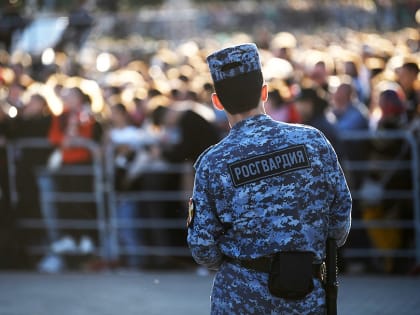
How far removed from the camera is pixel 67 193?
452 inches

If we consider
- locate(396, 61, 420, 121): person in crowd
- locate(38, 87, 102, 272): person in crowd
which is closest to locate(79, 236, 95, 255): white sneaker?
locate(38, 87, 102, 272): person in crowd

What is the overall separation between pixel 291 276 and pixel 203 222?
0.46 metres

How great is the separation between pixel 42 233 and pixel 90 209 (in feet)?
2.49

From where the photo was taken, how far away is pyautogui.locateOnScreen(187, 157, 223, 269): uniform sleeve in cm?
451

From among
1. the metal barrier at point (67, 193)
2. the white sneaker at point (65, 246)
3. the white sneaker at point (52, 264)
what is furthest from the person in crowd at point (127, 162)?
the white sneaker at point (52, 264)

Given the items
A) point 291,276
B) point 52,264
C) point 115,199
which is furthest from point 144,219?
point 291,276

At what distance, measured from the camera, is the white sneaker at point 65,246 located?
454 inches

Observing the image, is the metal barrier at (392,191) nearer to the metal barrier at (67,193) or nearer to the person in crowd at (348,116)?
the person in crowd at (348,116)

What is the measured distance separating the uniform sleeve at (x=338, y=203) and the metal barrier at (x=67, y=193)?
6803 mm

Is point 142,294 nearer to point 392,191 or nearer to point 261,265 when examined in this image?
point 392,191

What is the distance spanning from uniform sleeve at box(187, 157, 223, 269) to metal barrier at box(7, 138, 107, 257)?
22.2 ft

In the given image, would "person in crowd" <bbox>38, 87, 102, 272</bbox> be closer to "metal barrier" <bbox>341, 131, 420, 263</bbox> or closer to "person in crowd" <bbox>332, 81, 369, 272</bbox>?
"person in crowd" <bbox>332, 81, 369, 272</bbox>

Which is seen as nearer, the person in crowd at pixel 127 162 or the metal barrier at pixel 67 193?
the person in crowd at pixel 127 162

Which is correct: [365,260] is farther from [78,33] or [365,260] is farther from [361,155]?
[78,33]
